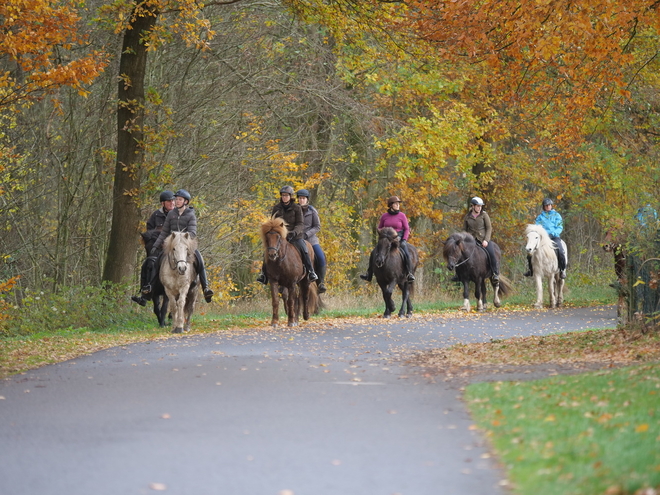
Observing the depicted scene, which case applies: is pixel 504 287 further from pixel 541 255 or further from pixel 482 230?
pixel 482 230

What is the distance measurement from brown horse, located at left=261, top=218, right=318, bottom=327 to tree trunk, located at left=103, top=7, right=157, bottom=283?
12.8 ft

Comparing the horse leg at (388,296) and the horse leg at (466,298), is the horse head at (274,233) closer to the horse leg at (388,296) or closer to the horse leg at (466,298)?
the horse leg at (388,296)

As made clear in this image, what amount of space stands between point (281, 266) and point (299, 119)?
13.5 meters

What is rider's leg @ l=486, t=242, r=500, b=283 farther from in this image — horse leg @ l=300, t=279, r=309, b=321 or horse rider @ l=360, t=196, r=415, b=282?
horse leg @ l=300, t=279, r=309, b=321

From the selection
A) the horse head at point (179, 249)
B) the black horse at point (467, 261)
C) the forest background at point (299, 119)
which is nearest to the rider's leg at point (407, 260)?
the black horse at point (467, 261)

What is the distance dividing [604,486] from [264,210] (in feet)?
81.4

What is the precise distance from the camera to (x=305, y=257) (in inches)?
805

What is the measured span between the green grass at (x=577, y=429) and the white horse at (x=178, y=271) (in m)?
9.37

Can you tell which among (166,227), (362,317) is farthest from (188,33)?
(362,317)

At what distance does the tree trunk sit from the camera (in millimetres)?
21438

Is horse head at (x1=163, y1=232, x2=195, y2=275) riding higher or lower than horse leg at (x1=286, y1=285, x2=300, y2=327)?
higher

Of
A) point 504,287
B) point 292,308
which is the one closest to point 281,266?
point 292,308

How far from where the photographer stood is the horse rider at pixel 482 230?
87.1ft

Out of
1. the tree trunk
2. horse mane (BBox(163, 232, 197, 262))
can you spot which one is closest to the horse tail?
the tree trunk
